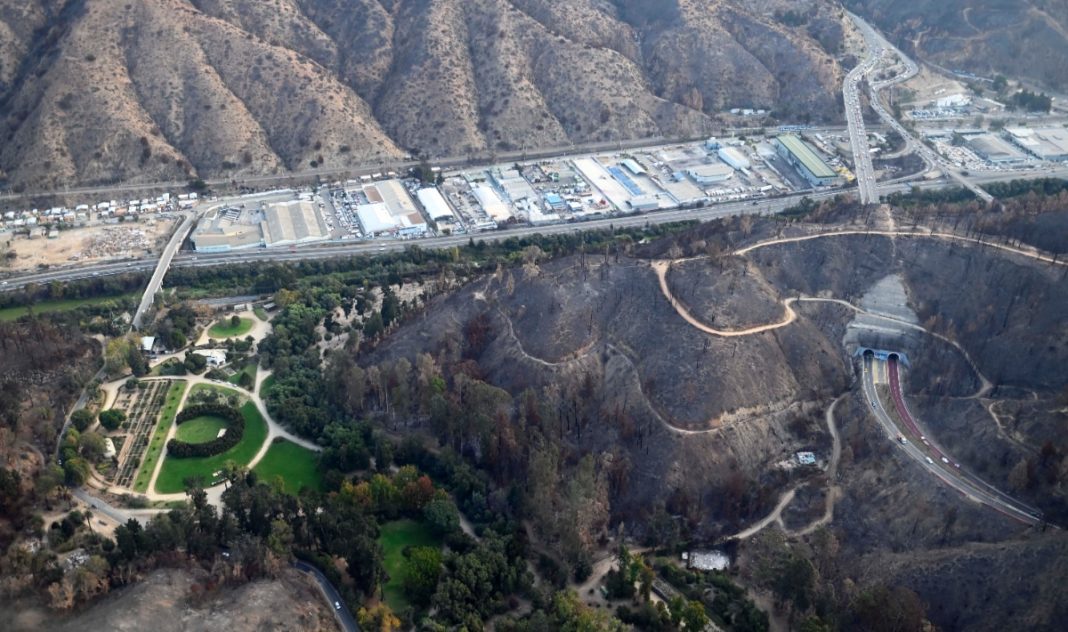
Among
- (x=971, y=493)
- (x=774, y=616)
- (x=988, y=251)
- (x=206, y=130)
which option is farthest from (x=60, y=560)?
(x=988, y=251)

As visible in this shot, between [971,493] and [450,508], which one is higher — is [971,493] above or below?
above

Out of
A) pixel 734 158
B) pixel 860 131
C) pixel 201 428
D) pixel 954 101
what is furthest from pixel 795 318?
pixel 954 101

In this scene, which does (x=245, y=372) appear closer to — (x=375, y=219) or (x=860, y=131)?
(x=375, y=219)

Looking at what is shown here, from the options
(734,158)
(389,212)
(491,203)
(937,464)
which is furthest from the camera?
(734,158)

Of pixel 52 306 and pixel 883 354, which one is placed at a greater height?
pixel 883 354

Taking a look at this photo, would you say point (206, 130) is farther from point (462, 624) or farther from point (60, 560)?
point (462, 624)

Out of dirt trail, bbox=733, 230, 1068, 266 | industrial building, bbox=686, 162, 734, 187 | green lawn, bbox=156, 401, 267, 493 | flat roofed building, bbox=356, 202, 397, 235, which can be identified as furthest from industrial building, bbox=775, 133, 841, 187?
green lawn, bbox=156, 401, 267, 493

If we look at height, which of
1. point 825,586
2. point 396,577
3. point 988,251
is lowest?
point 396,577

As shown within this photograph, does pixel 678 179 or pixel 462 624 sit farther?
pixel 678 179

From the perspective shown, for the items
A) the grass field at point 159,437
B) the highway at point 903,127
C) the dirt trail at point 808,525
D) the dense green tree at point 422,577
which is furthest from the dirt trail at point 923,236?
the grass field at point 159,437
